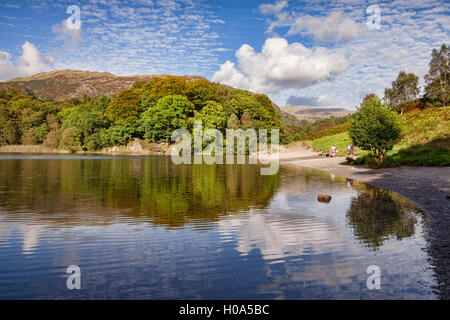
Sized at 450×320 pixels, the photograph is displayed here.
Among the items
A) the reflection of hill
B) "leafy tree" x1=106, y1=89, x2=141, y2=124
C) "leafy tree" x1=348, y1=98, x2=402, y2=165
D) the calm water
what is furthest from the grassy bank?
"leafy tree" x1=106, y1=89, x2=141, y2=124

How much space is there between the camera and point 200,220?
12.4 meters

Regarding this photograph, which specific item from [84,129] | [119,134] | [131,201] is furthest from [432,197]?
[84,129]

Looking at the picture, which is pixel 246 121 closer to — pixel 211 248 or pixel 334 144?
pixel 334 144

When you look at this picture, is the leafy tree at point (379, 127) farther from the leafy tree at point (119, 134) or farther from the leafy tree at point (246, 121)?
the leafy tree at point (119, 134)

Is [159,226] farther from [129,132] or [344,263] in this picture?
[129,132]

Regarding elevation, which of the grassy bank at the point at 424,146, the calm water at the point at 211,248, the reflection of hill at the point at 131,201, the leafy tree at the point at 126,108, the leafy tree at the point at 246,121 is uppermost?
the leafy tree at the point at 126,108

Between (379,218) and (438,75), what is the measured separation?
68894 millimetres

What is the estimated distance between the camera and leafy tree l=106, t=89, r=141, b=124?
93713 mm

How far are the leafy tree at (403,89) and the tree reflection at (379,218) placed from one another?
6847cm

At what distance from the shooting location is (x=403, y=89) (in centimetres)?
7906

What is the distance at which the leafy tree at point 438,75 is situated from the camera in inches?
2591

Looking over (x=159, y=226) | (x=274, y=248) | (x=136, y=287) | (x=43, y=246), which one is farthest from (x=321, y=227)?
(x=43, y=246)

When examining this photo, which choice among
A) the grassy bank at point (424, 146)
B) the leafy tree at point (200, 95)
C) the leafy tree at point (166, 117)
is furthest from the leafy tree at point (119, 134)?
the grassy bank at point (424, 146)
